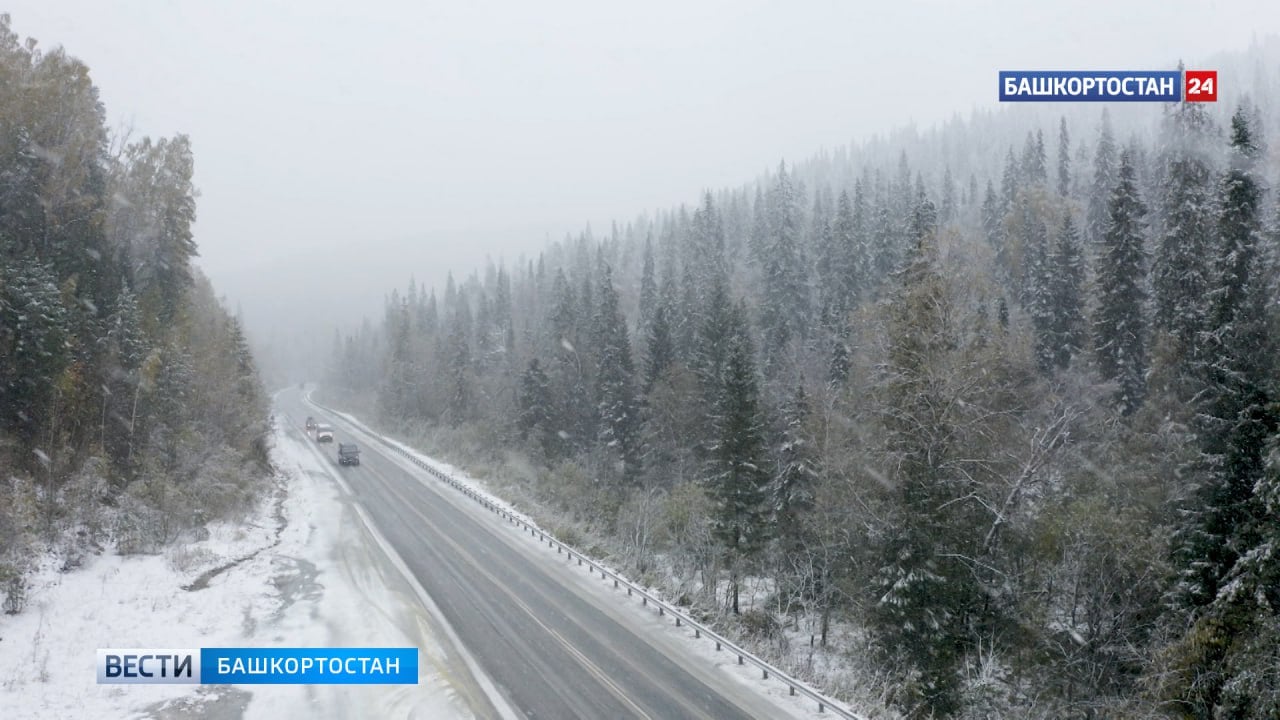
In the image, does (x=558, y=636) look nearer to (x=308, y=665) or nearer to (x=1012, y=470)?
(x=308, y=665)

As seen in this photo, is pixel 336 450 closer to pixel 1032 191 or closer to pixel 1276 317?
pixel 1276 317

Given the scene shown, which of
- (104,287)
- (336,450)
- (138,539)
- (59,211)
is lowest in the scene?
(336,450)

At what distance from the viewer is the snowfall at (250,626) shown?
13805 mm

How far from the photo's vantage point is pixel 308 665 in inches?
637

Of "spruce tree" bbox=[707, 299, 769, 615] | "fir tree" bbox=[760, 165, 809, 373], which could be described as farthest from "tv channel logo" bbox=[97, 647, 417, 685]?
"fir tree" bbox=[760, 165, 809, 373]

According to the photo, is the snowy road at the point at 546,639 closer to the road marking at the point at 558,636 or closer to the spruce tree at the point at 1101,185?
the road marking at the point at 558,636

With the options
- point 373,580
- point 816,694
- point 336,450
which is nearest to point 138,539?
point 373,580

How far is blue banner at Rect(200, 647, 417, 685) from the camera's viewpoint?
50.8ft

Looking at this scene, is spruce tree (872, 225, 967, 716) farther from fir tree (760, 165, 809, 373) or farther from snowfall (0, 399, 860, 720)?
fir tree (760, 165, 809, 373)

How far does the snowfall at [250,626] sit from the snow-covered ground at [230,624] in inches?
1.5

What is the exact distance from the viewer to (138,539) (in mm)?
21938

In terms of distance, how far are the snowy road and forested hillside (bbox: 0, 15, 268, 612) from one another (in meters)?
9.64

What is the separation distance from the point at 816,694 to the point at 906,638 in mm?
5640

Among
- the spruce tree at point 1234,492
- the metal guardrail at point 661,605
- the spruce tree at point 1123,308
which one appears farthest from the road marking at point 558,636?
the spruce tree at point 1123,308
